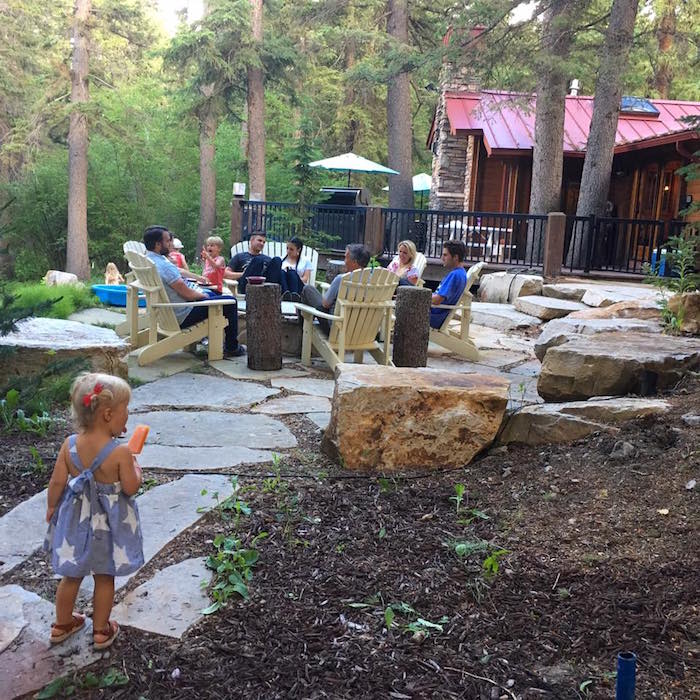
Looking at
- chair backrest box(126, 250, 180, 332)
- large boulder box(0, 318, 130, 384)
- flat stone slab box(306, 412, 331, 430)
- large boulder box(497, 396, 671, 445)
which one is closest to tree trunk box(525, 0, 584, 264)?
chair backrest box(126, 250, 180, 332)

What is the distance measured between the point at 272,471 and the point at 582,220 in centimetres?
1029

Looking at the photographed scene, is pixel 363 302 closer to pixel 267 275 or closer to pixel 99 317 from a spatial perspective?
pixel 267 275

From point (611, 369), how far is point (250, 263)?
4.45m

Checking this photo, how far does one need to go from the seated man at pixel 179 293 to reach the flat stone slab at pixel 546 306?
4.76m

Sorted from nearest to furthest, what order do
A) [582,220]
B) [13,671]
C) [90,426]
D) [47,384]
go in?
[13,671] → [90,426] → [47,384] → [582,220]

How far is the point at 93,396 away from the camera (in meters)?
2.21

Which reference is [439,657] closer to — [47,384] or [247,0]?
[47,384]

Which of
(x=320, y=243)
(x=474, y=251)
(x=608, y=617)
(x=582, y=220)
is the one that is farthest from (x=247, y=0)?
(x=608, y=617)

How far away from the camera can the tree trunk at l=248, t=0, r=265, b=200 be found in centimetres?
1858

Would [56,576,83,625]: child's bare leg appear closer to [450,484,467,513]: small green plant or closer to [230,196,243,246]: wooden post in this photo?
[450,484,467,513]: small green plant

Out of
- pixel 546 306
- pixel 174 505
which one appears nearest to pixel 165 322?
pixel 174 505

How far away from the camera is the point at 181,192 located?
21.4m

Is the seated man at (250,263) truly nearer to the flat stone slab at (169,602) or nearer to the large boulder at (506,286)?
the large boulder at (506,286)

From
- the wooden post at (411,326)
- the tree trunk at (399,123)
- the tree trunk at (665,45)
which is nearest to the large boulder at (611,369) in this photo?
the wooden post at (411,326)
